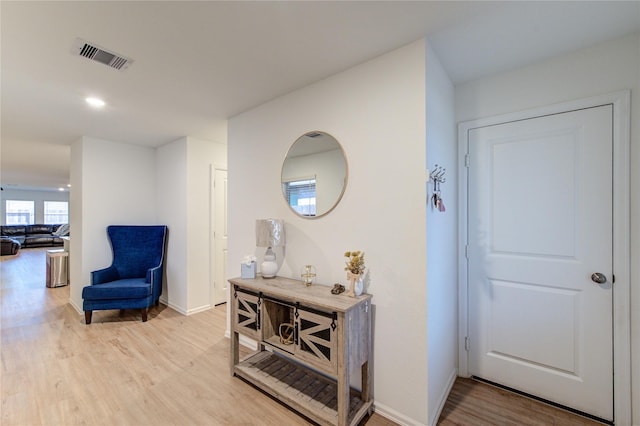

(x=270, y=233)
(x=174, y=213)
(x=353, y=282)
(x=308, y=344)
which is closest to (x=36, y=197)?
(x=174, y=213)

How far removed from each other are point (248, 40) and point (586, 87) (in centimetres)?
221

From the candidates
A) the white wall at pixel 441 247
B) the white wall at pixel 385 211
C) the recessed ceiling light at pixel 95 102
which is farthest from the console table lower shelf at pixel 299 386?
the recessed ceiling light at pixel 95 102

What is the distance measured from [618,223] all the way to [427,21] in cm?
170

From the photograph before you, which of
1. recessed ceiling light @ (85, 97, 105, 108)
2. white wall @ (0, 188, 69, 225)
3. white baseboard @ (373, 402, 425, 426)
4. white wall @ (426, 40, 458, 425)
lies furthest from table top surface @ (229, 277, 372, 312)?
white wall @ (0, 188, 69, 225)

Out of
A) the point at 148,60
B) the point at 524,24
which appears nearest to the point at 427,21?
the point at 524,24

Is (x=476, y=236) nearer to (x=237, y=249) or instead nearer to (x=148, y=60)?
(x=237, y=249)

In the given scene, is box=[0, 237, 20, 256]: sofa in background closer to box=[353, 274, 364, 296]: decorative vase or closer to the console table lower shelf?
the console table lower shelf

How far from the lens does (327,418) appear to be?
5.33 feet

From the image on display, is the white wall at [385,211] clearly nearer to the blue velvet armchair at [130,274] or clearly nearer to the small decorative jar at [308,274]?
the small decorative jar at [308,274]

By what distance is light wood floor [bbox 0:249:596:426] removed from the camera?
5.75 feet

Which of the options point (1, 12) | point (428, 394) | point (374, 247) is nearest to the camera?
point (1, 12)

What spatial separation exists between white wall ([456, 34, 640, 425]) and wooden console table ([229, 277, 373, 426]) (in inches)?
63.9

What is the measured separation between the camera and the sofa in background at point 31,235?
33.4 feet

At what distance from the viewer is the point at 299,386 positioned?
6.41 feet
